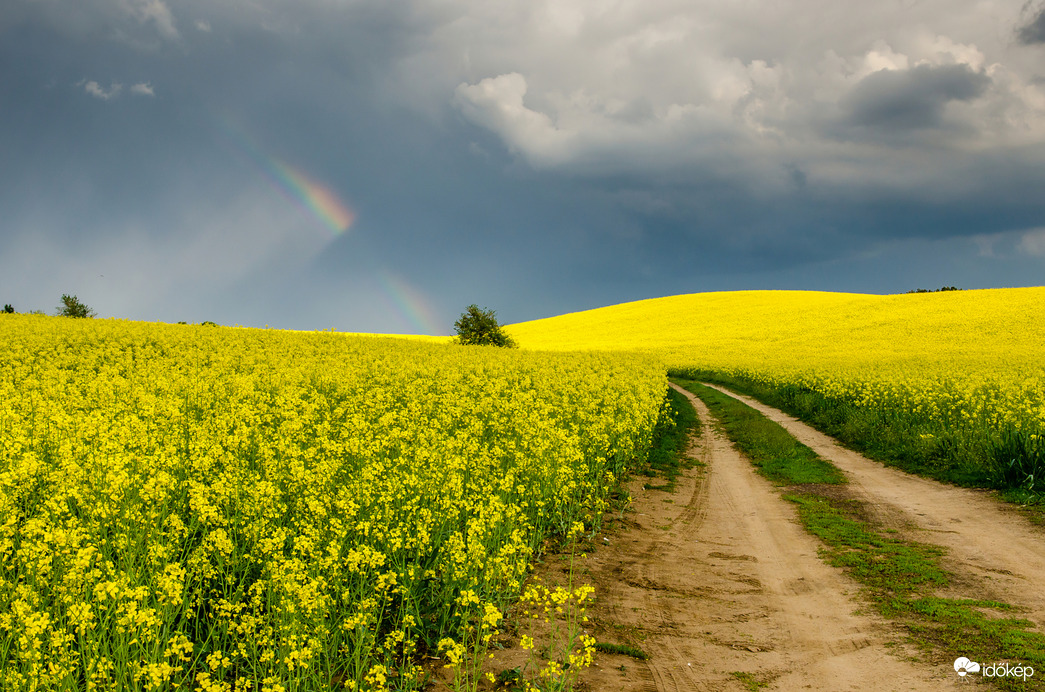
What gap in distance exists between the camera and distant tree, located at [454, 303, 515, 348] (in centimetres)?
6200

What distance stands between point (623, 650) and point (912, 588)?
388 cm

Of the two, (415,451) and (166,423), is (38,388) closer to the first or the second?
(166,423)

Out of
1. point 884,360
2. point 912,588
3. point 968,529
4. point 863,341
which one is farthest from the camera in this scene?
point 863,341

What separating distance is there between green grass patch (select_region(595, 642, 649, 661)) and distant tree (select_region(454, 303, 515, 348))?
55.9 m

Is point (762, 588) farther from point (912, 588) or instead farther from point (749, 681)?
point (749, 681)

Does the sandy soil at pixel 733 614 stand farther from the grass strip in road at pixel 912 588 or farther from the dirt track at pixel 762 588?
the grass strip in road at pixel 912 588

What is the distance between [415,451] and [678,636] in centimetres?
355

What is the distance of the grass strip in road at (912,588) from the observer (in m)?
5.61

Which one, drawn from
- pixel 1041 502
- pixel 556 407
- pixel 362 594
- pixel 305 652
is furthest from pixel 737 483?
pixel 305 652

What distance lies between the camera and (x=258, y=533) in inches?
212

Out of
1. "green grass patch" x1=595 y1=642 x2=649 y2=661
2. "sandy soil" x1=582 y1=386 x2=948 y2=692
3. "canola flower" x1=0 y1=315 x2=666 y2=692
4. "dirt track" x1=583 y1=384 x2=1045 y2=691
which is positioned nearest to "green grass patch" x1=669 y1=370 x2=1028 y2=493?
"dirt track" x1=583 y1=384 x2=1045 y2=691

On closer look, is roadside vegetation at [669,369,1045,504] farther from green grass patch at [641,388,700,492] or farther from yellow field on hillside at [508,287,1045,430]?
green grass patch at [641,388,700,492]

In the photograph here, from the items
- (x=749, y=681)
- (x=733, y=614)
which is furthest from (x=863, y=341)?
(x=749, y=681)

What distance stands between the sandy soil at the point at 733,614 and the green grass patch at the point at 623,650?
0.09 metres
